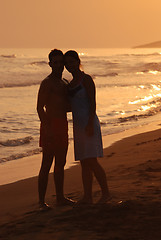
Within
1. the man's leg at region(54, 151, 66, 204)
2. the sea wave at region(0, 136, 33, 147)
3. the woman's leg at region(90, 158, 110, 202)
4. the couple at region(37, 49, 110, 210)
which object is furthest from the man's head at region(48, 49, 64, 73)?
the sea wave at region(0, 136, 33, 147)

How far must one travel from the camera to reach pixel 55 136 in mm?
5207

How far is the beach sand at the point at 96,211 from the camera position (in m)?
4.17

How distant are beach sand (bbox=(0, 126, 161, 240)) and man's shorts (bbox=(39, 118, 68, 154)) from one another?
0.64 metres

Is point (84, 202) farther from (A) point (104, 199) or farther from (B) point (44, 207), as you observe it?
(B) point (44, 207)

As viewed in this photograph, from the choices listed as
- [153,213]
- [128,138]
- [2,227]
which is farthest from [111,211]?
[128,138]

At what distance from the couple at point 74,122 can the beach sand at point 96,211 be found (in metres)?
0.26

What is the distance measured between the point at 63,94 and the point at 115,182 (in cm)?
156

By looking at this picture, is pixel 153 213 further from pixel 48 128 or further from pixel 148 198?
pixel 48 128

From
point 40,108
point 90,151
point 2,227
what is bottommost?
point 2,227

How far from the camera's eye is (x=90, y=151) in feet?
16.6

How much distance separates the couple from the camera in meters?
5.04

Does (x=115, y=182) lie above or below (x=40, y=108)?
below

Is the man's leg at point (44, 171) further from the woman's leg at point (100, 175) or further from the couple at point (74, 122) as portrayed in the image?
the woman's leg at point (100, 175)

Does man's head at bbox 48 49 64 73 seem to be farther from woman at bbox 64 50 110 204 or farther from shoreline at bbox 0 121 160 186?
shoreline at bbox 0 121 160 186
